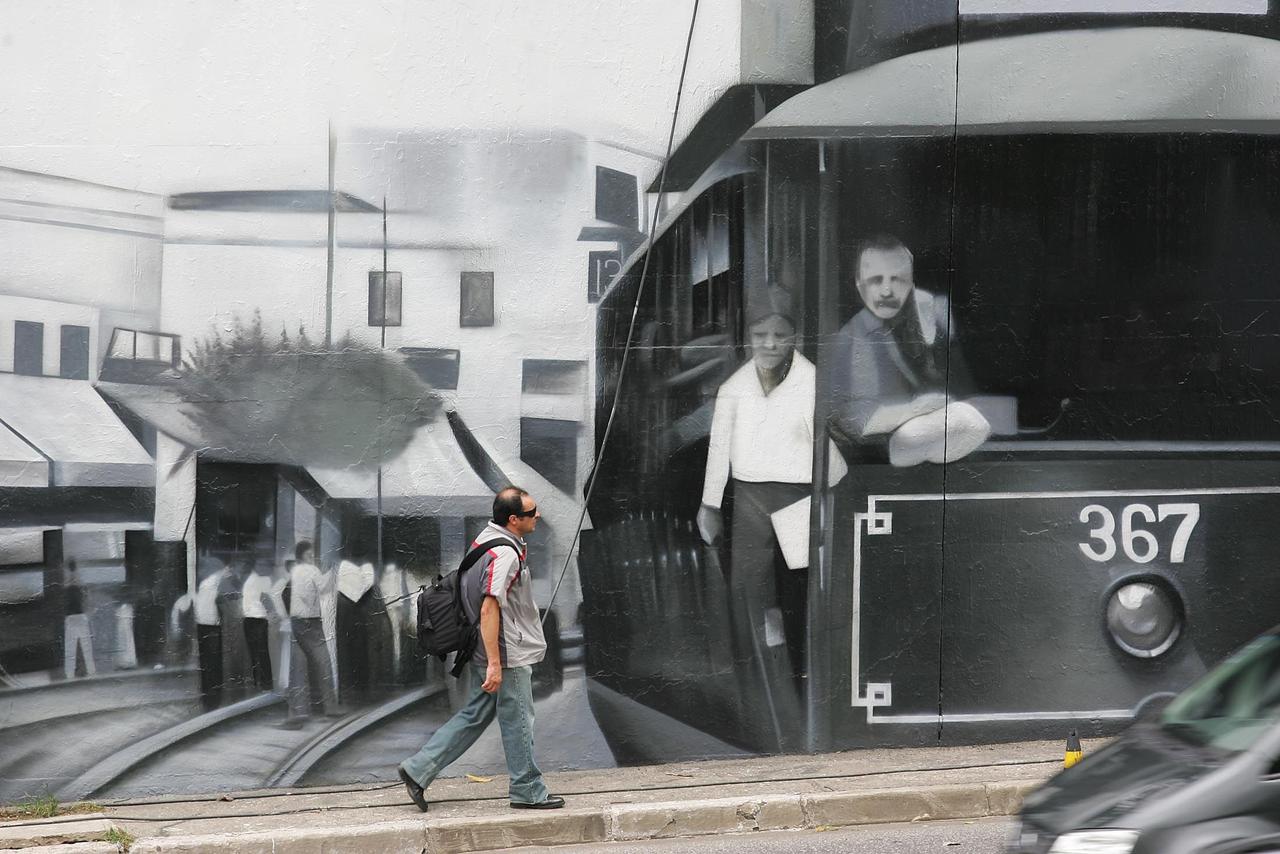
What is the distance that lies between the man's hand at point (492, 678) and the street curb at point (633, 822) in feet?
2.23

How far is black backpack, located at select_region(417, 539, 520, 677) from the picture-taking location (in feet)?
22.9

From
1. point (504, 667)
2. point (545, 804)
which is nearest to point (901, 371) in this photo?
point (504, 667)

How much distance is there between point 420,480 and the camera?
8.01 meters

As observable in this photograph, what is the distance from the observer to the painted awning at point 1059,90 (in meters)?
8.25

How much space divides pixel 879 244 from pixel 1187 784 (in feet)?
15.6

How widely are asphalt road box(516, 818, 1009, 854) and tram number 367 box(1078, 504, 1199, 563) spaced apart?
221 cm

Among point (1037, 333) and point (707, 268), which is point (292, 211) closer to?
point (707, 268)

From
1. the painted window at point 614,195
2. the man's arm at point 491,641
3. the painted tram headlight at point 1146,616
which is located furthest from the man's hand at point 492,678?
the painted tram headlight at point 1146,616

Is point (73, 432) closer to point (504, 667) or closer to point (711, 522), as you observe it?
point (504, 667)

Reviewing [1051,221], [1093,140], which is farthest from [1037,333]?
[1093,140]

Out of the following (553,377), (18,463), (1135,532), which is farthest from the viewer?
(1135,532)

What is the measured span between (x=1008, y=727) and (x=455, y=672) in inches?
147

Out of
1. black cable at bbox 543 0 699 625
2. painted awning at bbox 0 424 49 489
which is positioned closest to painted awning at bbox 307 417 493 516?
black cable at bbox 543 0 699 625

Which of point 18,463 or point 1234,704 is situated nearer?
point 1234,704
